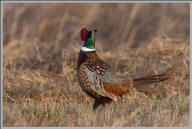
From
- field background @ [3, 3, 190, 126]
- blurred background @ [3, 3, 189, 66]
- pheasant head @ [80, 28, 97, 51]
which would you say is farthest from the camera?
blurred background @ [3, 3, 189, 66]

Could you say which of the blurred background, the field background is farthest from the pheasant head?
the blurred background

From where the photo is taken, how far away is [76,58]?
22.5 ft

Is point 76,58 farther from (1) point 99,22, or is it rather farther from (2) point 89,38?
(1) point 99,22

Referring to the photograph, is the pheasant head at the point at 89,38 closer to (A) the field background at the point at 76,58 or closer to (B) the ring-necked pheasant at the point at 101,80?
(B) the ring-necked pheasant at the point at 101,80

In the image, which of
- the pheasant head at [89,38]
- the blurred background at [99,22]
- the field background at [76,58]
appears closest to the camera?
the field background at [76,58]

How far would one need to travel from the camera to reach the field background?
4812mm

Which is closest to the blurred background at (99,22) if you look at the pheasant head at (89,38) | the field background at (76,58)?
the field background at (76,58)

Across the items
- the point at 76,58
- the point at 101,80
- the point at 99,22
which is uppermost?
the point at 99,22

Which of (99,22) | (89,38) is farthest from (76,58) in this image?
(99,22)

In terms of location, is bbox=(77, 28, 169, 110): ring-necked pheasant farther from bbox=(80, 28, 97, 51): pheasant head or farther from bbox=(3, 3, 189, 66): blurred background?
bbox=(3, 3, 189, 66): blurred background

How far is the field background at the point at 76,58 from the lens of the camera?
15.8ft

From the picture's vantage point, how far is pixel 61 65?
273 inches

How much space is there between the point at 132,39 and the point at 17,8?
9.89ft

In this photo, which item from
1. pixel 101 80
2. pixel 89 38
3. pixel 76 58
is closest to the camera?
pixel 101 80
